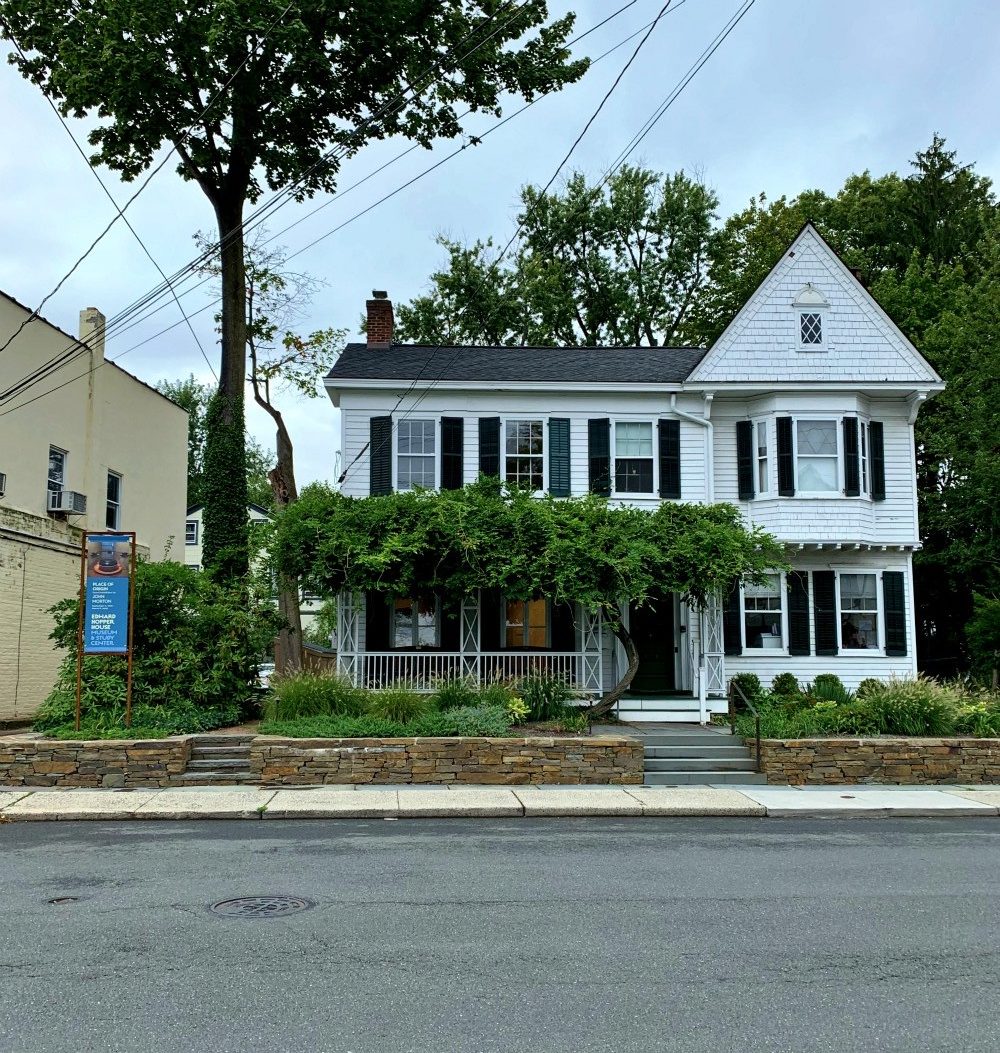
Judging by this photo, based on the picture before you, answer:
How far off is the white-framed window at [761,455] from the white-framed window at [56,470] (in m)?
15.5

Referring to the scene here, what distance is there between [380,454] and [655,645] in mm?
6864

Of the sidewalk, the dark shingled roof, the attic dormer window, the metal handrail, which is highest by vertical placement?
the attic dormer window

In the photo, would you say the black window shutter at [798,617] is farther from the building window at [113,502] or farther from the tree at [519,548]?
the building window at [113,502]

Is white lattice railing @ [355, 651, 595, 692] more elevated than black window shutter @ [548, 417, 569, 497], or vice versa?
black window shutter @ [548, 417, 569, 497]

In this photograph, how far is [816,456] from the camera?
66.1ft

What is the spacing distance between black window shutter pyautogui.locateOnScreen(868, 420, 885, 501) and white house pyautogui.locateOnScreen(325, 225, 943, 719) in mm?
31

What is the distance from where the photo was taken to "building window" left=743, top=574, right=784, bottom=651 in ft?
66.9

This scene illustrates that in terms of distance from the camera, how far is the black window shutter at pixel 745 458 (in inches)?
807

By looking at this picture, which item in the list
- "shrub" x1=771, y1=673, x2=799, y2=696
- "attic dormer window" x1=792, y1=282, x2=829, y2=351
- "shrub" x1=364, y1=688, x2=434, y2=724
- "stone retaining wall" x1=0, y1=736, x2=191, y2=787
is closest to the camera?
"stone retaining wall" x1=0, y1=736, x2=191, y2=787

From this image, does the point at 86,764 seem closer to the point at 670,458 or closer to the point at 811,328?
the point at 670,458

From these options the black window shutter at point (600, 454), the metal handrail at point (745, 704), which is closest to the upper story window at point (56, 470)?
the black window shutter at point (600, 454)

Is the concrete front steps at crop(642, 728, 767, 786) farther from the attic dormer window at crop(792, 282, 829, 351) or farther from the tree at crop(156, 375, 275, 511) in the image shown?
the tree at crop(156, 375, 275, 511)

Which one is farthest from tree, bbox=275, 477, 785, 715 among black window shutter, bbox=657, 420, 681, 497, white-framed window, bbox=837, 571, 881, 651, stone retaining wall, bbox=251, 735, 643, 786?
white-framed window, bbox=837, 571, 881, 651

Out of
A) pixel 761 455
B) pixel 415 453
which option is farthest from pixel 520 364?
pixel 761 455
